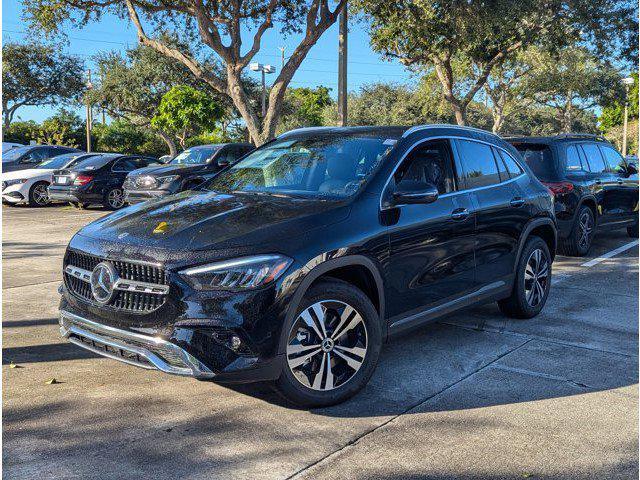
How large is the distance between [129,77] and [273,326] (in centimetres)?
3582

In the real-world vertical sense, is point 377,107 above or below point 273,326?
above

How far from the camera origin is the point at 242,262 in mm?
3686

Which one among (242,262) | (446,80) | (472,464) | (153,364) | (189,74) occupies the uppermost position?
(189,74)

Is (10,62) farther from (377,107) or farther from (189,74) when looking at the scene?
(377,107)

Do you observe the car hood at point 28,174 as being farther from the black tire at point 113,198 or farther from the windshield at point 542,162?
the windshield at point 542,162

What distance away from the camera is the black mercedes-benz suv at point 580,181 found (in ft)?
31.8

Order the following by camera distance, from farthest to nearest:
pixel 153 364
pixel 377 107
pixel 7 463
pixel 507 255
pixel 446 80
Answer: pixel 377 107
pixel 446 80
pixel 507 255
pixel 153 364
pixel 7 463

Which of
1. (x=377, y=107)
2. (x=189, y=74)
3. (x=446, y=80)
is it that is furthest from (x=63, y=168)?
(x=377, y=107)

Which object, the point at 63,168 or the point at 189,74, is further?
the point at 189,74

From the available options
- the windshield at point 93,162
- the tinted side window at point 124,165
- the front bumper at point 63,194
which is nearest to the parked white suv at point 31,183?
the windshield at point 93,162

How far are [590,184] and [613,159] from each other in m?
1.37

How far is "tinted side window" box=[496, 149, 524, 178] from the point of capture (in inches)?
239

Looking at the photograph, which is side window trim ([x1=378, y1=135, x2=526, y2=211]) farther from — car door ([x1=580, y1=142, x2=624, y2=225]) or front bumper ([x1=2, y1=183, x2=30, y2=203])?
front bumper ([x1=2, y1=183, x2=30, y2=203])

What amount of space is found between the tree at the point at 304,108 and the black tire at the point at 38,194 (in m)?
28.2
